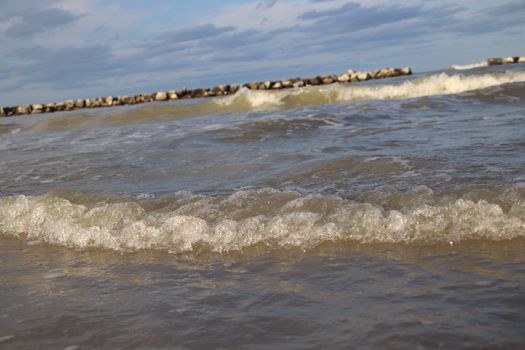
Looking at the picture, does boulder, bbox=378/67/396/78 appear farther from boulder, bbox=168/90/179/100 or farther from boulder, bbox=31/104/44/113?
boulder, bbox=31/104/44/113

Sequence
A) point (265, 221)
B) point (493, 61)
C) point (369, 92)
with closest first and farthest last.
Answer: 1. point (265, 221)
2. point (369, 92)
3. point (493, 61)

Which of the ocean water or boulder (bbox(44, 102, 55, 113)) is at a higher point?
Answer: boulder (bbox(44, 102, 55, 113))

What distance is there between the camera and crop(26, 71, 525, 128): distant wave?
582 inches

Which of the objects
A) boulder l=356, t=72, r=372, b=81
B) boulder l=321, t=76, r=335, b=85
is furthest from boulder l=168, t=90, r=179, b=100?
boulder l=356, t=72, r=372, b=81

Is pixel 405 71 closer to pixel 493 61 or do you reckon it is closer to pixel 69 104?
pixel 493 61

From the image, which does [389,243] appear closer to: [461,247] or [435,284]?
[461,247]

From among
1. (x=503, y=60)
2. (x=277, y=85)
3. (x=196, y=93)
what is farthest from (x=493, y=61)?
(x=196, y=93)

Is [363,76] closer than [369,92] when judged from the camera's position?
No

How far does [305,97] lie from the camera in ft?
51.4

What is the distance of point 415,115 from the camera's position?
8180 mm

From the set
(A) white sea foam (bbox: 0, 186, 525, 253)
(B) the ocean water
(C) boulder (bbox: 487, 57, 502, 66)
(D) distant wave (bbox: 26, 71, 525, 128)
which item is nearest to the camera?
(B) the ocean water

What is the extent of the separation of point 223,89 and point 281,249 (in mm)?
26252

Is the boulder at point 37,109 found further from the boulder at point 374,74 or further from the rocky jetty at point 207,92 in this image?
the boulder at point 374,74

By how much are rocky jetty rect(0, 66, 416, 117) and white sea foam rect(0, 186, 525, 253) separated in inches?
913
